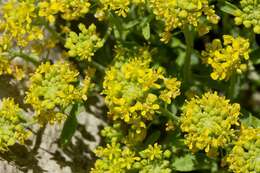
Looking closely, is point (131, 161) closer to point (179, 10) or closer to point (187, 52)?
point (187, 52)

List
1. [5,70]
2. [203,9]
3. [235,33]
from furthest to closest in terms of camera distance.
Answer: [235,33] → [5,70] → [203,9]

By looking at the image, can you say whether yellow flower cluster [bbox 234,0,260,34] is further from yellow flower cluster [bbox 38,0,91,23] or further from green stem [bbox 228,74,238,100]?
yellow flower cluster [bbox 38,0,91,23]

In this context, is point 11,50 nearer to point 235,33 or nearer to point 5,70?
point 5,70

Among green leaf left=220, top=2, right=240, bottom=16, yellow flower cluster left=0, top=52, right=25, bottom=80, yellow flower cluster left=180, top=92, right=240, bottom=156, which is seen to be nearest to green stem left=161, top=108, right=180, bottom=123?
yellow flower cluster left=180, top=92, right=240, bottom=156

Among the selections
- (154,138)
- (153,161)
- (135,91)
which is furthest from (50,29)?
(153,161)

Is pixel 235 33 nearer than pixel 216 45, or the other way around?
pixel 216 45

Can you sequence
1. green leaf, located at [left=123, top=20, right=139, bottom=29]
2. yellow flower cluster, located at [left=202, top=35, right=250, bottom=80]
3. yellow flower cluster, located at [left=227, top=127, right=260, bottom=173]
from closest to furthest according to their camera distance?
yellow flower cluster, located at [left=227, top=127, right=260, bottom=173], yellow flower cluster, located at [left=202, top=35, right=250, bottom=80], green leaf, located at [left=123, top=20, right=139, bottom=29]

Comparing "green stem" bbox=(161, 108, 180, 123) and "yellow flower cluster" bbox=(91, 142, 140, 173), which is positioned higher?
"green stem" bbox=(161, 108, 180, 123)

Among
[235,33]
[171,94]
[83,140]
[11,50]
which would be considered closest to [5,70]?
[11,50]
